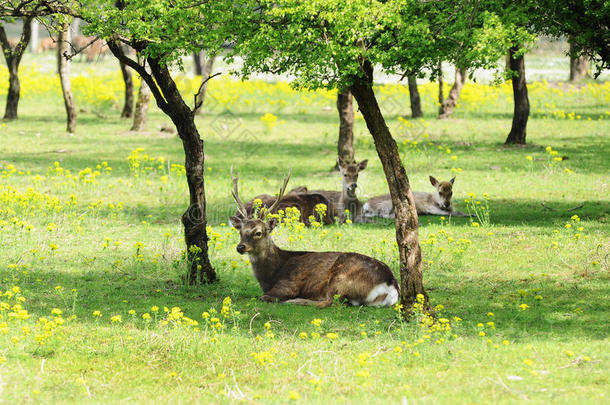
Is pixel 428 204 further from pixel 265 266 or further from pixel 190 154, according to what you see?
pixel 190 154

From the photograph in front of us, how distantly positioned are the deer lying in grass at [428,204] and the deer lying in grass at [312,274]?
4.97 meters

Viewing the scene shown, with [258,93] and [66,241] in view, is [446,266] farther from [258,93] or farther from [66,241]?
[258,93]

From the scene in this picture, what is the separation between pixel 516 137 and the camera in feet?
72.0

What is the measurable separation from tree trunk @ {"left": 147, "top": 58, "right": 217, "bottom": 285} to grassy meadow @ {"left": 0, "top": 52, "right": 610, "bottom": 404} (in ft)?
0.75

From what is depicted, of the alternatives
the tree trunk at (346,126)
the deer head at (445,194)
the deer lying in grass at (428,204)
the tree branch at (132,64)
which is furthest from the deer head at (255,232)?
the tree trunk at (346,126)

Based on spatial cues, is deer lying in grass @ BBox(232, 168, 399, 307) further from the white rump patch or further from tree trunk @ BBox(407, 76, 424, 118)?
tree trunk @ BBox(407, 76, 424, 118)

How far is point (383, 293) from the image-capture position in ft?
29.8

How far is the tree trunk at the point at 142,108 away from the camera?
24.9 meters

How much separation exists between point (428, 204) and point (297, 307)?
20.8 feet

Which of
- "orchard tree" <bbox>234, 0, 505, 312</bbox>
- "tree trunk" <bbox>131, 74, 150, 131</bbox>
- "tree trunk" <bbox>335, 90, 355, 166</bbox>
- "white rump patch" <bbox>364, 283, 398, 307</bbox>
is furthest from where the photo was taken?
"tree trunk" <bbox>131, 74, 150, 131</bbox>

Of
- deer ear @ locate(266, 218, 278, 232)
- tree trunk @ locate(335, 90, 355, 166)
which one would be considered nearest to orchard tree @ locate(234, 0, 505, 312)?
deer ear @ locate(266, 218, 278, 232)

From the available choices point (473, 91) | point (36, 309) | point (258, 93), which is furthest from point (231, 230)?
point (258, 93)

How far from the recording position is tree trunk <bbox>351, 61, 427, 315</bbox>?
27.3 ft

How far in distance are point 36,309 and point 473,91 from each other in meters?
26.0
